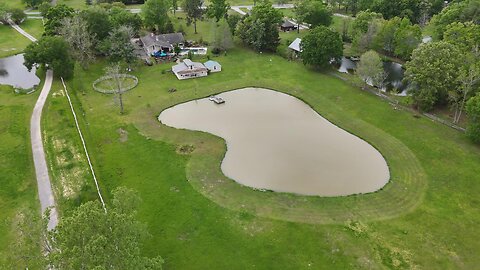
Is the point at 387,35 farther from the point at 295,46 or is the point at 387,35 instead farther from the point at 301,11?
the point at 301,11

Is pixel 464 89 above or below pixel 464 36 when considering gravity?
below

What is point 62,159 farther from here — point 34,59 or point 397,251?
point 397,251

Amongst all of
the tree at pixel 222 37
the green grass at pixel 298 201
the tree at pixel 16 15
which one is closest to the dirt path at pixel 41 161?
the green grass at pixel 298 201

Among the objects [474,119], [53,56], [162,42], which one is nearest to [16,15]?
[53,56]

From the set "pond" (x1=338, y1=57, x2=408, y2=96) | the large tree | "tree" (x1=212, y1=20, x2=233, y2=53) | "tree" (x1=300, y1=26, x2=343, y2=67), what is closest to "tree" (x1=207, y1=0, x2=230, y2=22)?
"tree" (x1=212, y1=20, x2=233, y2=53)

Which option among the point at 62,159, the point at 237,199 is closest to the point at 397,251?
the point at 237,199

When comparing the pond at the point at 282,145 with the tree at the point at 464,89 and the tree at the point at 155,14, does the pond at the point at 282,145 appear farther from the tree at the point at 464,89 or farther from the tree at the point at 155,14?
the tree at the point at 155,14
